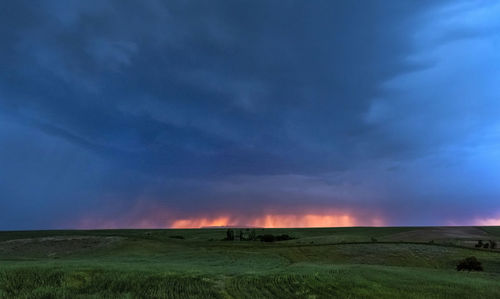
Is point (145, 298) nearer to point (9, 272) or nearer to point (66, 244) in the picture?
point (9, 272)

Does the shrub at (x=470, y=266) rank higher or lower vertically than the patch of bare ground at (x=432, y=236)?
lower

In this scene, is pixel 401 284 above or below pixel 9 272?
below

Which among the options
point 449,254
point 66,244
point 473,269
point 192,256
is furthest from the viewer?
point 66,244

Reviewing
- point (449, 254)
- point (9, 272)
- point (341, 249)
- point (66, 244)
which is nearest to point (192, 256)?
point (341, 249)

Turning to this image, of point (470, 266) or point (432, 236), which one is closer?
point (470, 266)

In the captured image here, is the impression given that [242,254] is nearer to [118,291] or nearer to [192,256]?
[192,256]

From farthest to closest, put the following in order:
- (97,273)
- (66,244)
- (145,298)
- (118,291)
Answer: (66,244)
(97,273)
(118,291)
(145,298)

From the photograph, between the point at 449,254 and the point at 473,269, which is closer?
the point at 473,269

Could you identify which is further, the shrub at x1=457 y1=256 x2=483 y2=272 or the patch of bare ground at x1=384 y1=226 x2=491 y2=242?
the patch of bare ground at x1=384 y1=226 x2=491 y2=242

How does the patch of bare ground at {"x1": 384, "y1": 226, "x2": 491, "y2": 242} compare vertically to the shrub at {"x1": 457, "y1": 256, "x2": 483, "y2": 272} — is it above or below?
above

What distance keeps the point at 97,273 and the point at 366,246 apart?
6068 centimetres

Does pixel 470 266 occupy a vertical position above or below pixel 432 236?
below

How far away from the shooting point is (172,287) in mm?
24031

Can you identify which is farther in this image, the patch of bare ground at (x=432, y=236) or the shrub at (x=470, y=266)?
the patch of bare ground at (x=432, y=236)
